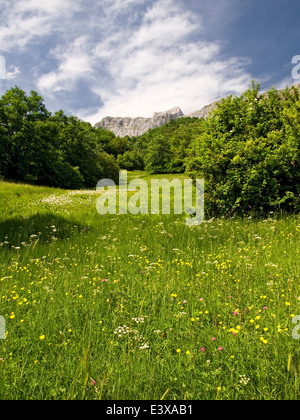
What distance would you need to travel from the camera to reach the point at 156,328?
2.89 metres

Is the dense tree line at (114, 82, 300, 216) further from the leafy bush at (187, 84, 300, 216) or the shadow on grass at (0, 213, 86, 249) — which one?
the shadow on grass at (0, 213, 86, 249)

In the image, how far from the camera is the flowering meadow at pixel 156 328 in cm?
200

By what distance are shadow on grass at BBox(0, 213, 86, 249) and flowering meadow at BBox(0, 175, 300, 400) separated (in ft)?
6.28

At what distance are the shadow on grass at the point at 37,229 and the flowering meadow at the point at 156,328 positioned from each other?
1915 mm

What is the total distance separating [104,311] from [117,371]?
1209 mm

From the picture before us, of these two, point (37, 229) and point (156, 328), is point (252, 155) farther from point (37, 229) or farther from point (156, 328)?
point (37, 229)

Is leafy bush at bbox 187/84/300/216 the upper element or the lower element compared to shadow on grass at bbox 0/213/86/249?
upper

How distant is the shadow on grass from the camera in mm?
7102

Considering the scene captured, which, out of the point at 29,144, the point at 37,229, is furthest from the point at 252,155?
the point at 29,144

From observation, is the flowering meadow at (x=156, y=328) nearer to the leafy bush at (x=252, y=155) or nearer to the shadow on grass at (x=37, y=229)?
the shadow on grass at (x=37, y=229)

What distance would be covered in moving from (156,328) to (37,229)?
7.02 m

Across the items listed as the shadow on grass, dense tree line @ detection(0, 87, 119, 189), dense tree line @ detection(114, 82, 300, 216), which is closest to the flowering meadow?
the shadow on grass

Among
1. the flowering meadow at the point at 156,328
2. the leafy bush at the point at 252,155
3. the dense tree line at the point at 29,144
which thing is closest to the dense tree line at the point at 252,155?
the leafy bush at the point at 252,155
